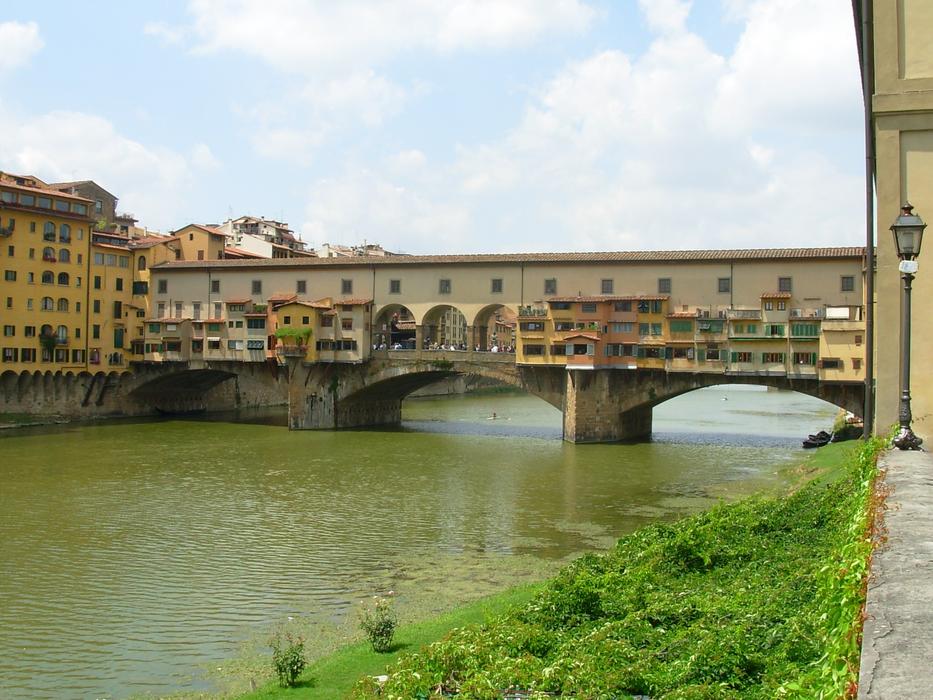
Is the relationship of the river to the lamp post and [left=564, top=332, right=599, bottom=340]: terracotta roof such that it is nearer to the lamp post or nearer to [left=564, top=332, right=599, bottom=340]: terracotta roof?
[left=564, top=332, right=599, bottom=340]: terracotta roof

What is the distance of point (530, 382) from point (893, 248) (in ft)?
109

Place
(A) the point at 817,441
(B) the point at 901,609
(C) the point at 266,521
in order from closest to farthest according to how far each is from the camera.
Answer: (B) the point at 901,609, (C) the point at 266,521, (A) the point at 817,441

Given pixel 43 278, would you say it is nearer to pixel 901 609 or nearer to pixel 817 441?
pixel 817 441

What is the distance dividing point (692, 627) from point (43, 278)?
169ft

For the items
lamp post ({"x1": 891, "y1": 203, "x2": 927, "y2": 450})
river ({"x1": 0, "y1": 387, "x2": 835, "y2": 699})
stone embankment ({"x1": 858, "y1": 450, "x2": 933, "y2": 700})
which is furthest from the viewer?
river ({"x1": 0, "y1": 387, "x2": 835, "y2": 699})

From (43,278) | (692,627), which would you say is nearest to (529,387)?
(43,278)

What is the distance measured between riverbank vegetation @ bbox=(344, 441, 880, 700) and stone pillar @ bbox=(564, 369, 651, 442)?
30358 mm

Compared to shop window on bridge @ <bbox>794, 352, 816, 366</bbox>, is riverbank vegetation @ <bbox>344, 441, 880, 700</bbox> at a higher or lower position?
lower

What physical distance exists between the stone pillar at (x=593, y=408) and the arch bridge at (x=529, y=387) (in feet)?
0.16

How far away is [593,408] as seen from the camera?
43750mm

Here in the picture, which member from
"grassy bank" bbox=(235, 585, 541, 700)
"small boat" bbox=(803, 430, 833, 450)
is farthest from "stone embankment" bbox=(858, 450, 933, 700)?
"small boat" bbox=(803, 430, 833, 450)

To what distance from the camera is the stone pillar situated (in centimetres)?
4347

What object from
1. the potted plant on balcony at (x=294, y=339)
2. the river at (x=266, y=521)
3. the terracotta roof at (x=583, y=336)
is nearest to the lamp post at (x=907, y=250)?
the river at (x=266, y=521)

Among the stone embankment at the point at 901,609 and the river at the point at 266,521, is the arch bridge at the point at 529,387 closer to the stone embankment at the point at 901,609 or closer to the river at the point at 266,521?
the river at the point at 266,521
